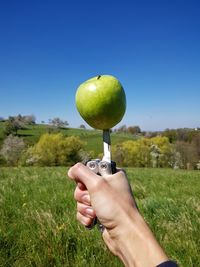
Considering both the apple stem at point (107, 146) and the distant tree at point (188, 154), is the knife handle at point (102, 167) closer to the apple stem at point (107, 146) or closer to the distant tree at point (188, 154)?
the apple stem at point (107, 146)

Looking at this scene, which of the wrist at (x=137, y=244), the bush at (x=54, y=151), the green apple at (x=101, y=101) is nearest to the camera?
the wrist at (x=137, y=244)

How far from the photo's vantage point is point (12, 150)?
73.5 m

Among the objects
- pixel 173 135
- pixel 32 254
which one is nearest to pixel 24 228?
pixel 32 254

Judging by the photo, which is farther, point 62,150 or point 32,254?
point 62,150

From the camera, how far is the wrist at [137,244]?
74.6 inches

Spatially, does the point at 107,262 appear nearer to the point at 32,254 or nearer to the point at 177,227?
the point at 32,254

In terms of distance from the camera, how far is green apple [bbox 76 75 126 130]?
7.00ft

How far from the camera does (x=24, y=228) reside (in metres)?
4.13

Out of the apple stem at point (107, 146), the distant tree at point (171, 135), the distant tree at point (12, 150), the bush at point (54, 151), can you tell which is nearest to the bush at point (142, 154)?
the bush at point (54, 151)

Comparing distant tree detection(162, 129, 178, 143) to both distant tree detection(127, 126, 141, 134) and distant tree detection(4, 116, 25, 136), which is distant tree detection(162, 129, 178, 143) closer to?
distant tree detection(127, 126, 141, 134)

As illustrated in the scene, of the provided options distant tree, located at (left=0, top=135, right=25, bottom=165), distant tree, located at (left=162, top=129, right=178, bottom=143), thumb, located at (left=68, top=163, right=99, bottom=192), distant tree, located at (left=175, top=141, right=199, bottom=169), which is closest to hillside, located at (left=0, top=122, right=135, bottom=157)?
distant tree, located at (left=0, top=135, right=25, bottom=165)

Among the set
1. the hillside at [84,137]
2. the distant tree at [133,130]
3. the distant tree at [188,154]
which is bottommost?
the distant tree at [188,154]

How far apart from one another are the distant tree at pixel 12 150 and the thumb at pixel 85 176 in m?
68.0

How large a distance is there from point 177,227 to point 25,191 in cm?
394
